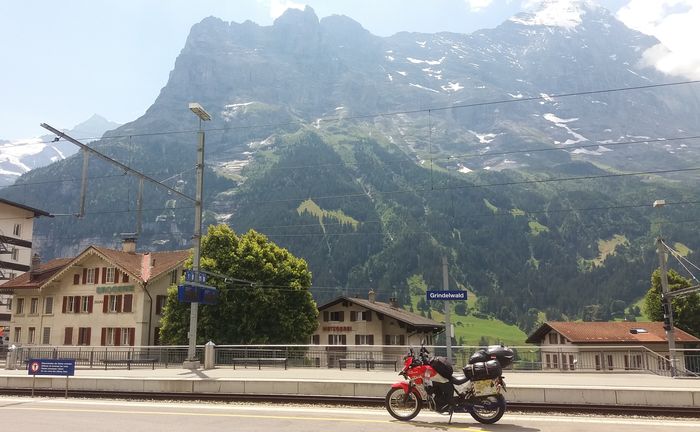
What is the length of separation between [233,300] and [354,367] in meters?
16.0

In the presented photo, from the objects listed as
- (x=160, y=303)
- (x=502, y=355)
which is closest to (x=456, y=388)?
(x=502, y=355)

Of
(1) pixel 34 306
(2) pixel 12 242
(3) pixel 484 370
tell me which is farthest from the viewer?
(2) pixel 12 242

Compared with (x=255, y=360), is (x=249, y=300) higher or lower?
higher

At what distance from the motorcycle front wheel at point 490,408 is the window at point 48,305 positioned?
2064 inches

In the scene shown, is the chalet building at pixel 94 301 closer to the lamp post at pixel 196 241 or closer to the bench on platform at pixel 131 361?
the bench on platform at pixel 131 361

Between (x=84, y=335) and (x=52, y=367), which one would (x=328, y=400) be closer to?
(x=52, y=367)

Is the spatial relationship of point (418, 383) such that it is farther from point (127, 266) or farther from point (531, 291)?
point (531, 291)

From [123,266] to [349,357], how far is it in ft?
94.5

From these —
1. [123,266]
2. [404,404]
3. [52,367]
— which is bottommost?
[404,404]

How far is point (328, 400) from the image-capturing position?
51.0 ft

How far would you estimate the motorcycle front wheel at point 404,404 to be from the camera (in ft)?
Result: 39.8

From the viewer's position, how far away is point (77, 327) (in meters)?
52.3

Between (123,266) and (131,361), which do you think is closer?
(131,361)

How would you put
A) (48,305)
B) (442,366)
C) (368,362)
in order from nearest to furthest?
(442,366)
(368,362)
(48,305)
